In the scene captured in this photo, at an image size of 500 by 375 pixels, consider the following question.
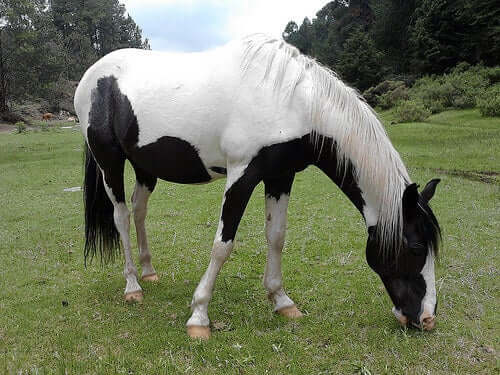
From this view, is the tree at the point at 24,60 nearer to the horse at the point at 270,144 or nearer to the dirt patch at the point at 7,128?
the dirt patch at the point at 7,128

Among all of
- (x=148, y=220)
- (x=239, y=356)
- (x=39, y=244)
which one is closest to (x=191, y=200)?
(x=148, y=220)

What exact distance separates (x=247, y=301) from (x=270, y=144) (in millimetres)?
1691

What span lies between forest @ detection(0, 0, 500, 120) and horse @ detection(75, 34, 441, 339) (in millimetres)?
4984

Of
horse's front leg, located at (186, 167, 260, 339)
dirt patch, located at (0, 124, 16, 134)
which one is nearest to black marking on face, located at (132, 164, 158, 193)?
horse's front leg, located at (186, 167, 260, 339)

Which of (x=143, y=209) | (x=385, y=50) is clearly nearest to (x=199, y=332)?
(x=143, y=209)

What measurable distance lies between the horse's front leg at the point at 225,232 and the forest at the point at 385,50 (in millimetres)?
5436

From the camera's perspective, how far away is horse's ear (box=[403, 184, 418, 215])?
8.46ft

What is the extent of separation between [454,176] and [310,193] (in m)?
3.85

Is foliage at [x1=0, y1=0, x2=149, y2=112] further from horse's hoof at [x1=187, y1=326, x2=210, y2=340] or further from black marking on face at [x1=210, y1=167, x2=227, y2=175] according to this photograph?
horse's hoof at [x1=187, y1=326, x2=210, y2=340]

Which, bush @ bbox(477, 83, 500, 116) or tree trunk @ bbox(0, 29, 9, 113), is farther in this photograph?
tree trunk @ bbox(0, 29, 9, 113)

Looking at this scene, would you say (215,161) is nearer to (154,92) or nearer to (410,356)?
(154,92)

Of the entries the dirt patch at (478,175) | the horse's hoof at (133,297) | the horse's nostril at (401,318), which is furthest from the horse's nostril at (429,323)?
the dirt patch at (478,175)

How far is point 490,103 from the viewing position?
18406 mm

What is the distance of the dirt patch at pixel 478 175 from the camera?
9175 millimetres
